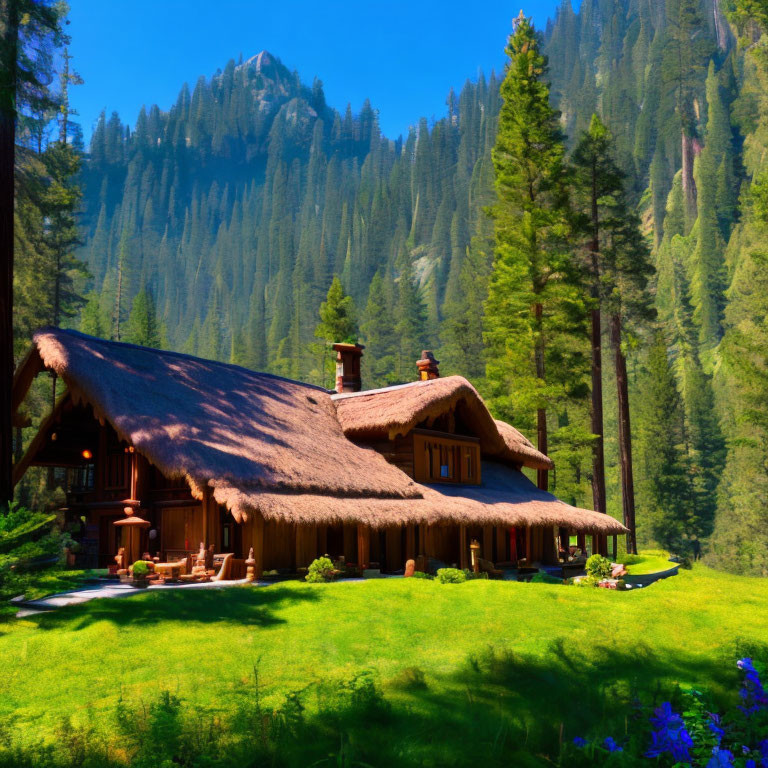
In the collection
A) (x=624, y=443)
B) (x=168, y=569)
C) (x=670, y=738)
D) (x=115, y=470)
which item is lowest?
(x=670, y=738)

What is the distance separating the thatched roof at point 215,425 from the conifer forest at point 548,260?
3902 mm

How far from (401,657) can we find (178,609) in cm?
448

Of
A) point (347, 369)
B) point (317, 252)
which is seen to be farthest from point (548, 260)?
point (317, 252)

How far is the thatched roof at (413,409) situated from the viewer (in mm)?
25094

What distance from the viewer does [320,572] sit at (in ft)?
62.4

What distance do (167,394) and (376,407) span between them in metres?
7.84

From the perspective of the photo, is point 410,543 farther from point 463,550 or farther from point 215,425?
point 215,425

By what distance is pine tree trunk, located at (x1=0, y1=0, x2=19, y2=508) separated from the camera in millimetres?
16734

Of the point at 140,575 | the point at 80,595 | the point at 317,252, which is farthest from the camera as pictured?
the point at 317,252

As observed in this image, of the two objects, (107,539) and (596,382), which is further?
(596,382)

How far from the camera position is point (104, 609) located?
1308 centimetres

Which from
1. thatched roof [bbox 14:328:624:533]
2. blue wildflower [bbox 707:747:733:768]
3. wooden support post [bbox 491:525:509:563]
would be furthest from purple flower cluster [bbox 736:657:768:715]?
wooden support post [bbox 491:525:509:563]

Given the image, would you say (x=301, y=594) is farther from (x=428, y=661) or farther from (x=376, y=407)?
(x=376, y=407)

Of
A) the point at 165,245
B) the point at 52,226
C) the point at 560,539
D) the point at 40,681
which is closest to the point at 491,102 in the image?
the point at 165,245
